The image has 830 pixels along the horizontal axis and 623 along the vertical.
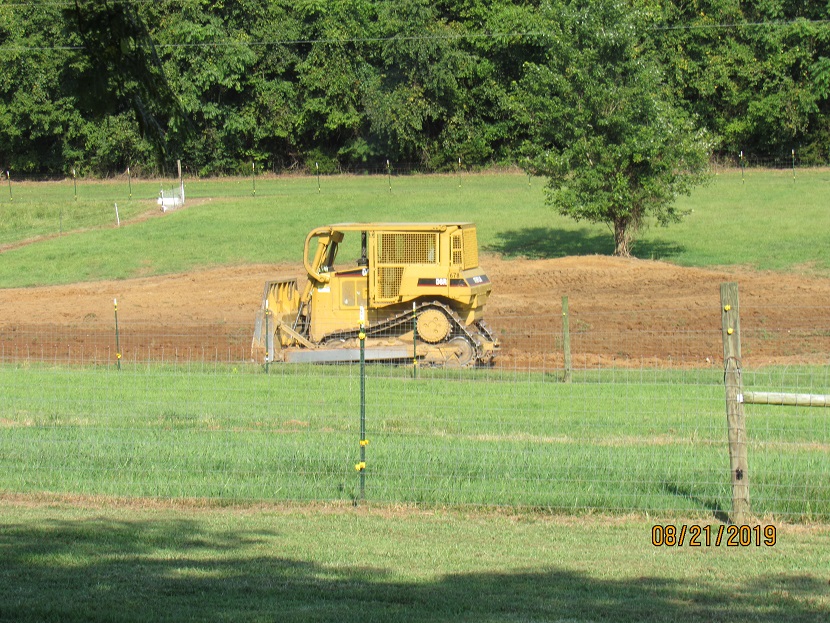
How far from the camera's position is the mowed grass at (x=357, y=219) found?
114ft

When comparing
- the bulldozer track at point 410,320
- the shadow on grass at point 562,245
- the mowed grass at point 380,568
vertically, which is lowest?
the mowed grass at point 380,568

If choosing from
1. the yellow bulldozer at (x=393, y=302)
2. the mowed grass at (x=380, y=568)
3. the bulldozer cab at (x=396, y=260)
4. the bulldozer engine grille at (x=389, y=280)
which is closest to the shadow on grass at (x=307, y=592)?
the mowed grass at (x=380, y=568)

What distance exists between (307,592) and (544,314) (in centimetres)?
1790

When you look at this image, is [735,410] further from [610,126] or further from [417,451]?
[610,126]

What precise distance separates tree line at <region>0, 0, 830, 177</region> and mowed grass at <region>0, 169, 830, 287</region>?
5.19 meters

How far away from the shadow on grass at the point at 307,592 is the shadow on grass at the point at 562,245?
28.7 meters

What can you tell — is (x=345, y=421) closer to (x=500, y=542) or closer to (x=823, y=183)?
(x=500, y=542)

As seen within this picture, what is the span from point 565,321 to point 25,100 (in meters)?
47.9

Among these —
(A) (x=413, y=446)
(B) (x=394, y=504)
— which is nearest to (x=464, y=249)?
(A) (x=413, y=446)

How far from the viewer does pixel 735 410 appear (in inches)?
320

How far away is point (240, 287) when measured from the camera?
29172 millimetres

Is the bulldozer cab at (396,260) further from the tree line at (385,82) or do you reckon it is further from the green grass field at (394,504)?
the tree line at (385,82)

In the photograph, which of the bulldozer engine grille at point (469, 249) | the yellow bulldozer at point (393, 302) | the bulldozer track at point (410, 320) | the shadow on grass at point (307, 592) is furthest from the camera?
the bulldozer engine grille at point (469, 249)
